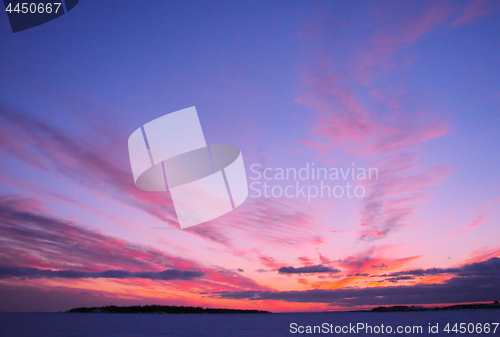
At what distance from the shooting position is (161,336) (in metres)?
52.1

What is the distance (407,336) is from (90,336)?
159ft

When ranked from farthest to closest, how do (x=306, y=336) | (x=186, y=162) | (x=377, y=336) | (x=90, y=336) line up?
1. (x=306, y=336)
2. (x=377, y=336)
3. (x=90, y=336)
4. (x=186, y=162)

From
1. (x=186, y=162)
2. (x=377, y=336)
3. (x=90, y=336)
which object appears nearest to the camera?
(x=186, y=162)

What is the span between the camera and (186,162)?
103ft

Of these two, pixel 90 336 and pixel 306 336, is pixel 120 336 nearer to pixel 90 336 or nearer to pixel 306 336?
pixel 90 336

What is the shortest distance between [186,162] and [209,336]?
31996 millimetres

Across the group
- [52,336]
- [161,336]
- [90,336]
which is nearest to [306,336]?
[161,336]

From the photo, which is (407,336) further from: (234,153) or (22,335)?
(22,335)

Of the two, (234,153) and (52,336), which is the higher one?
(234,153)

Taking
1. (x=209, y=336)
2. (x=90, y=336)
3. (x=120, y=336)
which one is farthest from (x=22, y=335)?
(x=209, y=336)

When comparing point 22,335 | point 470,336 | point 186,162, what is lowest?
point 470,336

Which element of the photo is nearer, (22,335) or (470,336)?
(22,335)

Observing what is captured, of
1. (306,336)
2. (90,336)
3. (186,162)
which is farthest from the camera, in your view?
(306,336)

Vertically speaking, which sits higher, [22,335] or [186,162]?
[186,162]
